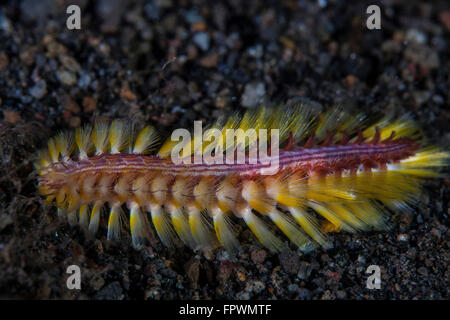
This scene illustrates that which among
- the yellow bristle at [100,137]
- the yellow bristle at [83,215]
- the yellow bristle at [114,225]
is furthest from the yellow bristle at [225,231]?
the yellow bristle at [100,137]

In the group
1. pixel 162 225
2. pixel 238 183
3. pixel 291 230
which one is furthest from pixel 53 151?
pixel 291 230

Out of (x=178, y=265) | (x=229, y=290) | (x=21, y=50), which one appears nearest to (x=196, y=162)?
(x=178, y=265)

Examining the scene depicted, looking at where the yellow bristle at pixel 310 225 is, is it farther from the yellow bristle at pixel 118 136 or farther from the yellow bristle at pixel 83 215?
the yellow bristle at pixel 83 215

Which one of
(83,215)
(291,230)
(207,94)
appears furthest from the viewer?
(207,94)

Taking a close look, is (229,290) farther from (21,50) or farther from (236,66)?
(21,50)

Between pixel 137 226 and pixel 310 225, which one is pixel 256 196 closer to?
pixel 310 225

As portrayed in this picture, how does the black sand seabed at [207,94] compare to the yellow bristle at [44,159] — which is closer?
the black sand seabed at [207,94]
